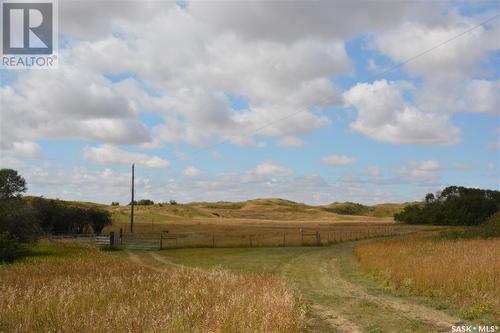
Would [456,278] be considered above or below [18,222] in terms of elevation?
below

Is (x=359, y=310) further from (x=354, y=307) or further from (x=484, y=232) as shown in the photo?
(x=484, y=232)

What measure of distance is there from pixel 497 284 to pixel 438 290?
72.2 inches

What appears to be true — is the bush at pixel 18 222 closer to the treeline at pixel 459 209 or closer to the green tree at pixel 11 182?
the green tree at pixel 11 182

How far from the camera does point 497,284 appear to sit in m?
16.0

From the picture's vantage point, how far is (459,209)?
98.0m

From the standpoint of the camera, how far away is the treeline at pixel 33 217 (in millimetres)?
40484

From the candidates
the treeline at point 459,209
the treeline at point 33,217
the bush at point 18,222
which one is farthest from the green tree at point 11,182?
the treeline at point 459,209

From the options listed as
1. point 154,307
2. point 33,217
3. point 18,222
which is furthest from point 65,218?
point 154,307

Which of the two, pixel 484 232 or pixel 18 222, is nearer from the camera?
pixel 484 232

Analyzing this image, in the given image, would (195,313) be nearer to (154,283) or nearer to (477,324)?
(154,283)

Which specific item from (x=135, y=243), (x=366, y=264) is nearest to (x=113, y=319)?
(x=366, y=264)

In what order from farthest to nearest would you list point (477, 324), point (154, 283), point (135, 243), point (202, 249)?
point (135, 243) → point (202, 249) → point (154, 283) → point (477, 324)

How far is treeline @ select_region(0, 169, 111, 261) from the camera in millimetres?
40484

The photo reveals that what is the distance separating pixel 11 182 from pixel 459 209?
270 ft
